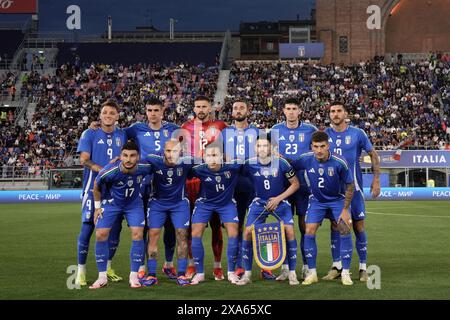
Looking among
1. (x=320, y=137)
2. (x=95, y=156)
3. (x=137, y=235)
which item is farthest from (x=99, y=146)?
(x=320, y=137)

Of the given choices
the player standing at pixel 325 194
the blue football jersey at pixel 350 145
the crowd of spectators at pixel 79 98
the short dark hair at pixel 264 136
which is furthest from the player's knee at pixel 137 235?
the crowd of spectators at pixel 79 98

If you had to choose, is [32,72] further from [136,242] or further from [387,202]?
[136,242]

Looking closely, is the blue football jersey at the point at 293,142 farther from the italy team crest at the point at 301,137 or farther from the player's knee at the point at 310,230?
the player's knee at the point at 310,230

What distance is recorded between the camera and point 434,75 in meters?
48.1

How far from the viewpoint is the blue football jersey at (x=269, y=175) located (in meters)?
9.65

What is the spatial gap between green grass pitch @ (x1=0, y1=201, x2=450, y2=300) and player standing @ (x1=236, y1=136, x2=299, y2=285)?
449 millimetres

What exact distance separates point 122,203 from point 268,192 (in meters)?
1.94

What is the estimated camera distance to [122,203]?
31.1ft

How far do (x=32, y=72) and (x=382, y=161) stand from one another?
26666mm

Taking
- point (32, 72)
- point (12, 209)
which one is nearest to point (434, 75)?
point (32, 72)

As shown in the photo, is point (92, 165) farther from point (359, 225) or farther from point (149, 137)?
point (359, 225)

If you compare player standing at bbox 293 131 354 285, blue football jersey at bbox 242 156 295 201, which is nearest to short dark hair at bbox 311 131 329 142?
player standing at bbox 293 131 354 285

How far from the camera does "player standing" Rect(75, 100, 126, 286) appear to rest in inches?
382
